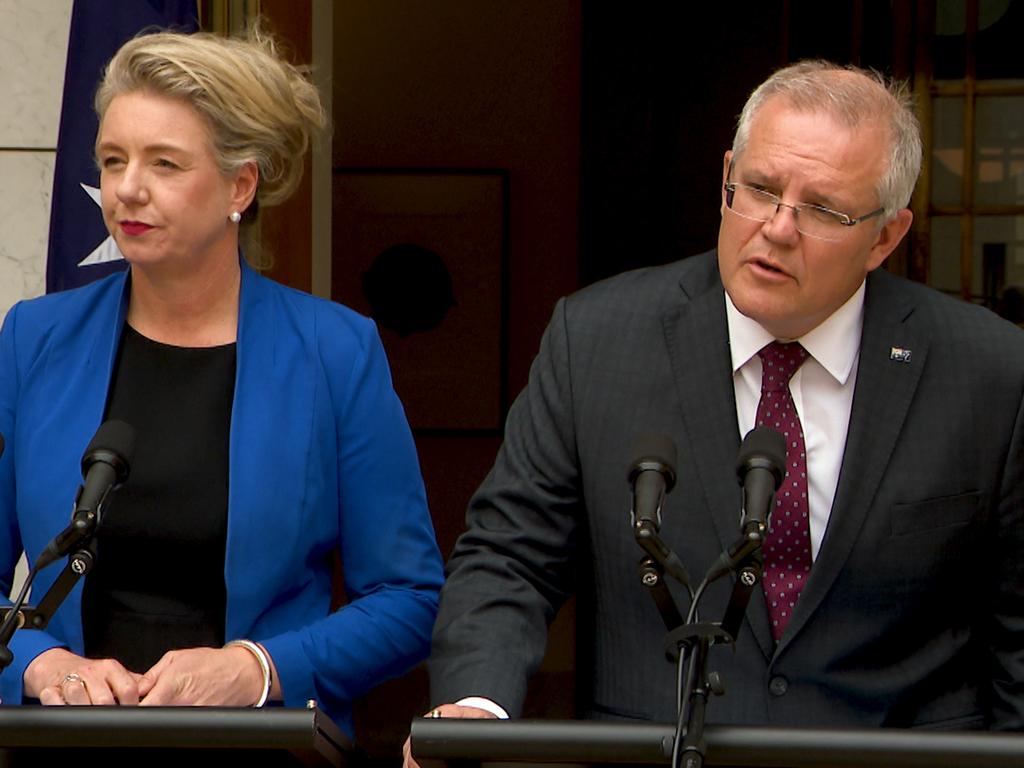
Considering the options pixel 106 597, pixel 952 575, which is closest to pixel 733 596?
pixel 952 575

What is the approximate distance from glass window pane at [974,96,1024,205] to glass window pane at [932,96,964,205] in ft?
0.21

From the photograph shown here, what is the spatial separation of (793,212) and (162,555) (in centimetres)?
104

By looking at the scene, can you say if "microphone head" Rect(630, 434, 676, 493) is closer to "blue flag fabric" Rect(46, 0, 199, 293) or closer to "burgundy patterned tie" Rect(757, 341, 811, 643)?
"burgundy patterned tie" Rect(757, 341, 811, 643)

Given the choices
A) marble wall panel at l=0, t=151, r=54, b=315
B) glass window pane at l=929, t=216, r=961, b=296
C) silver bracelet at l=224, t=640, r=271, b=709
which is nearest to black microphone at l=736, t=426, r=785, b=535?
silver bracelet at l=224, t=640, r=271, b=709

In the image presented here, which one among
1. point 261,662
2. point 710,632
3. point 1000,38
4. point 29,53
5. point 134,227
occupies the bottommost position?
point 261,662

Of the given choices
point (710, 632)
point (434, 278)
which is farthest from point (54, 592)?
point (434, 278)

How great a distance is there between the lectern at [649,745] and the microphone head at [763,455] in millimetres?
277

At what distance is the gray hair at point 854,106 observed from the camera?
2521 millimetres

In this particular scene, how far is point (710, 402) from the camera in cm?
258

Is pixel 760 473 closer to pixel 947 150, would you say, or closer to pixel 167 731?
pixel 167 731

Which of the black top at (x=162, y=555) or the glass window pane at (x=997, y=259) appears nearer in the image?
the black top at (x=162, y=555)

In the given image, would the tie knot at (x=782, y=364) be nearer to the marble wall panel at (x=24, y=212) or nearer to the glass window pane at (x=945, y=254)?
the marble wall panel at (x=24, y=212)

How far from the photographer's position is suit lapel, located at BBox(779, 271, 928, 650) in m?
2.48

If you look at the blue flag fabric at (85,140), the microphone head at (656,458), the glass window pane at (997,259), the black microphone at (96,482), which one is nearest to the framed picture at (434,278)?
the glass window pane at (997,259)
